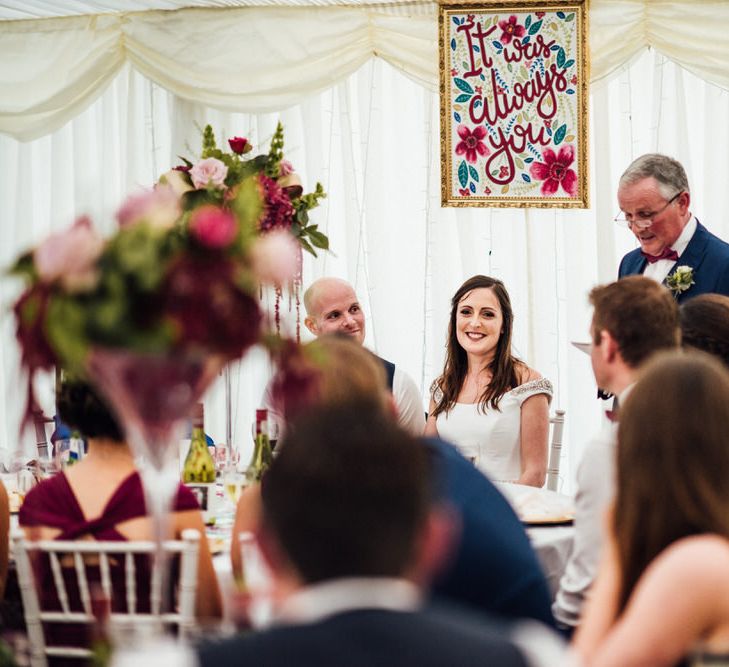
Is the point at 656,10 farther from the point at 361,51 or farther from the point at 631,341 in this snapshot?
the point at 631,341

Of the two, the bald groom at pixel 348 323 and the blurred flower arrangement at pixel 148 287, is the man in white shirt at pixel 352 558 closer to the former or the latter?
the blurred flower arrangement at pixel 148 287

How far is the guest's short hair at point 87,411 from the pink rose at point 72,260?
855 mm

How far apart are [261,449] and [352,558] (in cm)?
209

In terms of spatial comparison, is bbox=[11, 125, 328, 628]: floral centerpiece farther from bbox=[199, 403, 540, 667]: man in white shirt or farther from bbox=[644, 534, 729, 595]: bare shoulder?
bbox=[644, 534, 729, 595]: bare shoulder

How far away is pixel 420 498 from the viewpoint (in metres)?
1.19

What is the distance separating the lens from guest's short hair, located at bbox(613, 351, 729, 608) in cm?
175

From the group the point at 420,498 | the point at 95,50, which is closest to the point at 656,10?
the point at 95,50

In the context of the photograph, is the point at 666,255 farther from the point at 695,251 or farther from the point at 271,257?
the point at 271,257

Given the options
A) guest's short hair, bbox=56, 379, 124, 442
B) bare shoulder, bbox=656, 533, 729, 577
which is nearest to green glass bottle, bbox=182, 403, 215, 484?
guest's short hair, bbox=56, 379, 124, 442

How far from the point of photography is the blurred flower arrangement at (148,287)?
1498 mm

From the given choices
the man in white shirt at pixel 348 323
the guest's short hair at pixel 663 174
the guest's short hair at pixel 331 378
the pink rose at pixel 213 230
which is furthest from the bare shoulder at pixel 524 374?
the pink rose at pixel 213 230

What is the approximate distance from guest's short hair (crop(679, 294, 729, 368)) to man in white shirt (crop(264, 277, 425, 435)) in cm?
135

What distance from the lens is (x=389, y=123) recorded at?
5.54 m

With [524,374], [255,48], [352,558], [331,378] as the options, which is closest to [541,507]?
[524,374]
